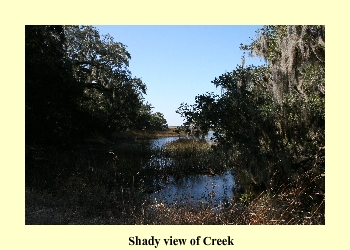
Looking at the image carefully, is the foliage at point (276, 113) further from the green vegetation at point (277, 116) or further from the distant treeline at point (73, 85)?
the distant treeline at point (73, 85)

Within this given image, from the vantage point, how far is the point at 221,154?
8.69 meters

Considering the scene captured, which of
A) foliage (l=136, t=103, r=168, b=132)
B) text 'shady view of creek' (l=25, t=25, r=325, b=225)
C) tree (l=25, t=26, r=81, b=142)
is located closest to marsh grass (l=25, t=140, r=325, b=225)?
text 'shady view of creek' (l=25, t=25, r=325, b=225)

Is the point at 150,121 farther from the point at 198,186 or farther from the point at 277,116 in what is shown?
the point at 277,116

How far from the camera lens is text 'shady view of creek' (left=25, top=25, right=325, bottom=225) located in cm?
647

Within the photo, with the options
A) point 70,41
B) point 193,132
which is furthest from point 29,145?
point 193,132

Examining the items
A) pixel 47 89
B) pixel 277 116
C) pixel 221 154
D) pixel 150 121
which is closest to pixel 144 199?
pixel 221 154

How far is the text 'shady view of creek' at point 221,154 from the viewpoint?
647cm

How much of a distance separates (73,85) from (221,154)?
7.36 meters

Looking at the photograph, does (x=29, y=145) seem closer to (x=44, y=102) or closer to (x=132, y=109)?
(x=44, y=102)

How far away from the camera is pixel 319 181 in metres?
8.07

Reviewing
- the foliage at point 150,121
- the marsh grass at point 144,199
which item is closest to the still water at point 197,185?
the marsh grass at point 144,199

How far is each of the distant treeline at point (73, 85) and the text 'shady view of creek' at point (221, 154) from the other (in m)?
0.06

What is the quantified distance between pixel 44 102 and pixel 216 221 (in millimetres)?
8747

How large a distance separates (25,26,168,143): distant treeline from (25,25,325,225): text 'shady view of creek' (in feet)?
0.19
